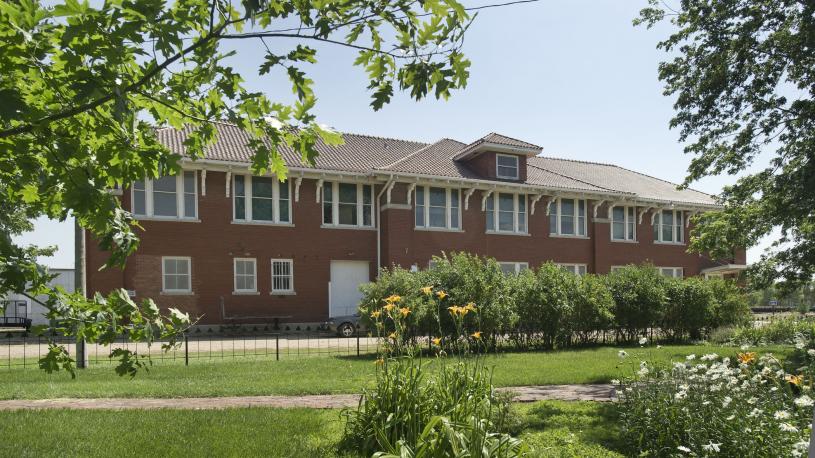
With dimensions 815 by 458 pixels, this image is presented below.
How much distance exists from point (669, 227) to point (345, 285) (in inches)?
820

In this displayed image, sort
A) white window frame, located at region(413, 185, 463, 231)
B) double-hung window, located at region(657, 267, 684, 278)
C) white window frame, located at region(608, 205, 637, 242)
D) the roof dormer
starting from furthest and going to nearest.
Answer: double-hung window, located at region(657, 267, 684, 278) < white window frame, located at region(608, 205, 637, 242) < the roof dormer < white window frame, located at region(413, 185, 463, 231)

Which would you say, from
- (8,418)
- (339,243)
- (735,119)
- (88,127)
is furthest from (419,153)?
(88,127)

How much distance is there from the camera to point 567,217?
33594mm

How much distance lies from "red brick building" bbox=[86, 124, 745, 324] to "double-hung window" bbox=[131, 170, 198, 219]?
0.18 ft

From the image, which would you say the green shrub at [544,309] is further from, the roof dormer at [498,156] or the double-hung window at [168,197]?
the double-hung window at [168,197]

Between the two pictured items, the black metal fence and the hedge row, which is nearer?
the black metal fence

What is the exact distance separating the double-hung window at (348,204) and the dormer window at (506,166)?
22.9 ft

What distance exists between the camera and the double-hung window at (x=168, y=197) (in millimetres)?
24391

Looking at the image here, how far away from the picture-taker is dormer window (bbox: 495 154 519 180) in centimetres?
3146

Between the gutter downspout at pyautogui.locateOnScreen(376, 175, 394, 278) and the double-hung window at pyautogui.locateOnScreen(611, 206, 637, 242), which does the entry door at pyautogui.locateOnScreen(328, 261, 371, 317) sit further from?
the double-hung window at pyautogui.locateOnScreen(611, 206, 637, 242)

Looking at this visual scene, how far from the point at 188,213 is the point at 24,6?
24090mm

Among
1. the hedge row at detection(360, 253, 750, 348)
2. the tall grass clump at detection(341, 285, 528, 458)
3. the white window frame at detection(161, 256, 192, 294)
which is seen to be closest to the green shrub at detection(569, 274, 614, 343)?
the hedge row at detection(360, 253, 750, 348)

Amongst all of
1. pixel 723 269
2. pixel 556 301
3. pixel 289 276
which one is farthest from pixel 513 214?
pixel 723 269

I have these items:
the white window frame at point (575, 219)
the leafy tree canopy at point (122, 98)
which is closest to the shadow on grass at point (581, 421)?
the leafy tree canopy at point (122, 98)
